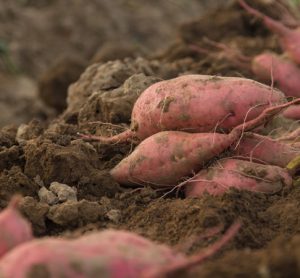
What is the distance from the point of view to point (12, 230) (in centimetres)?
195

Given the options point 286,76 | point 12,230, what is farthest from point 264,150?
point 12,230

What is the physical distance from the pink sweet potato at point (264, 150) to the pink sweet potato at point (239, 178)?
4.4 inches

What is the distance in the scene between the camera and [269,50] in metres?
5.06

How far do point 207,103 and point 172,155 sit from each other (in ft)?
0.86

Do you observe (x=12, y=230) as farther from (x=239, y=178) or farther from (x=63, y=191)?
(x=239, y=178)

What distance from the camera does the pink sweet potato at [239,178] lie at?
2771 millimetres

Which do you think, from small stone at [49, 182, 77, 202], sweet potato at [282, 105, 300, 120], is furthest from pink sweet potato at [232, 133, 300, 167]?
small stone at [49, 182, 77, 202]

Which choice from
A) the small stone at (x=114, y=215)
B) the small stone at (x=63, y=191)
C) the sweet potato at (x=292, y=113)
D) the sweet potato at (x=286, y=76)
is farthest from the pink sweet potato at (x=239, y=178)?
the sweet potato at (x=286, y=76)

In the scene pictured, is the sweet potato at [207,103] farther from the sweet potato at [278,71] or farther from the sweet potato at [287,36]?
the sweet potato at [287,36]

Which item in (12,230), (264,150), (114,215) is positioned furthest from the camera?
(264,150)

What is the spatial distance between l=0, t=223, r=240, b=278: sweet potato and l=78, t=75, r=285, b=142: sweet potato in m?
1.17

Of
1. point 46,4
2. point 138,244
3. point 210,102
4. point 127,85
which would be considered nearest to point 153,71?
point 127,85

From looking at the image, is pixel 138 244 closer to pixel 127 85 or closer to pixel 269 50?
pixel 127 85

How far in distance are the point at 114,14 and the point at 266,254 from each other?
9998mm
